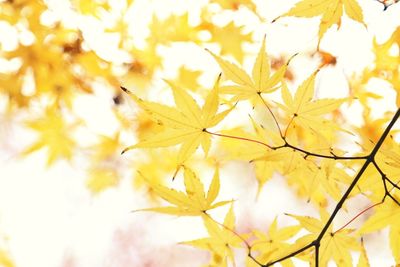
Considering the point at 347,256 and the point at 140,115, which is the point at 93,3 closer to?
the point at 140,115

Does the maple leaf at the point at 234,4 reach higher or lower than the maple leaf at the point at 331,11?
lower

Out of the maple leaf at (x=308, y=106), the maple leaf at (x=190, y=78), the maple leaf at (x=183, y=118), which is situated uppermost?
the maple leaf at (x=308, y=106)

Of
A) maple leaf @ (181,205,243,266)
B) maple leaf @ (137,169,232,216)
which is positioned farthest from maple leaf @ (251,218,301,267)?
maple leaf @ (137,169,232,216)

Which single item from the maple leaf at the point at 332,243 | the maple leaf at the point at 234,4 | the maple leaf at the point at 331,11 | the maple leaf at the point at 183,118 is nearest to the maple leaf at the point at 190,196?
the maple leaf at the point at 183,118

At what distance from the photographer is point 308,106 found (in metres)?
0.55

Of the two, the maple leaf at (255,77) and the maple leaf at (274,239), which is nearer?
the maple leaf at (255,77)

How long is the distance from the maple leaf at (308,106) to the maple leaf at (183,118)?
0.10 m

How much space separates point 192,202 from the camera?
1.77ft

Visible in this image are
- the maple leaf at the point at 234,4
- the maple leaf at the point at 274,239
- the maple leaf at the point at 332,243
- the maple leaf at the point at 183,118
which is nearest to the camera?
the maple leaf at the point at 183,118

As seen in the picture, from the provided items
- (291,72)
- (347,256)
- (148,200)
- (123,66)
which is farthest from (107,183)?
(347,256)

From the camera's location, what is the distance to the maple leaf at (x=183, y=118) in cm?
47

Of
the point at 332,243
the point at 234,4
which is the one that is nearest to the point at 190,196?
the point at 332,243

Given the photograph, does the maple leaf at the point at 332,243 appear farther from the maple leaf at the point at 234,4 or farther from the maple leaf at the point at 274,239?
the maple leaf at the point at 234,4

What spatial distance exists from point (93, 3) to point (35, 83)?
0.89 ft
